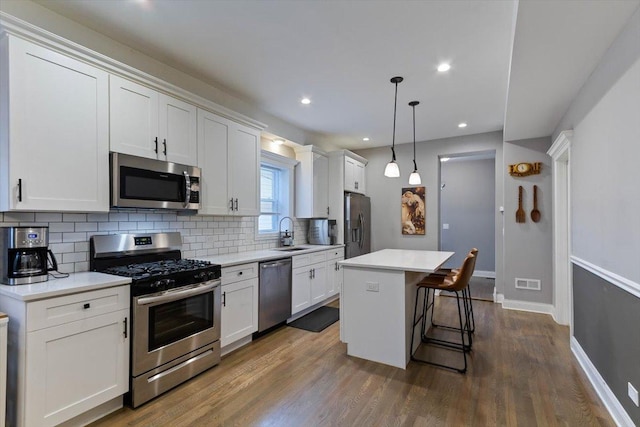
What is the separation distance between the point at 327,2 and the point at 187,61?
1521mm

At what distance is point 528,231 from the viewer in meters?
4.60

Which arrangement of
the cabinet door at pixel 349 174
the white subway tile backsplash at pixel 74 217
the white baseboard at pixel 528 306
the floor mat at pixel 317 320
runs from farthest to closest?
the cabinet door at pixel 349 174 < the white baseboard at pixel 528 306 < the floor mat at pixel 317 320 < the white subway tile backsplash at pixel 74 217

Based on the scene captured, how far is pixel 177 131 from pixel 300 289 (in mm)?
2368

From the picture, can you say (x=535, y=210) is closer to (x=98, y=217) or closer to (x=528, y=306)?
(x=528, y=306)

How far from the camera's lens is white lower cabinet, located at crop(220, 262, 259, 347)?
2.96m

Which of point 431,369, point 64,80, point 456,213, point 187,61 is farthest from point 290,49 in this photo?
point 456,213

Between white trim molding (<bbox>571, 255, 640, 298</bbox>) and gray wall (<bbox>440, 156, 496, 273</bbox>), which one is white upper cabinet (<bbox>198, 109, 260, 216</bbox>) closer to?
white trim molding (<bbox>571, 255, 640, 298</bbox>)

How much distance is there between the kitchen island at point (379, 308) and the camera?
280cm

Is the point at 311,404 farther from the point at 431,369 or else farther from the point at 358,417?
the point at 431,369

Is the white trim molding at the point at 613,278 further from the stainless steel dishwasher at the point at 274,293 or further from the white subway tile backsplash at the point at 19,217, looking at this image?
the white subway tile backsplash at the point at 19,217

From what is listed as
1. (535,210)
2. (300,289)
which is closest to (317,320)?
(300,289)

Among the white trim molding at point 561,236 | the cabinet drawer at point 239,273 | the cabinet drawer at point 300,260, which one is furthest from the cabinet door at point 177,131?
the white trim molding at point 561,236

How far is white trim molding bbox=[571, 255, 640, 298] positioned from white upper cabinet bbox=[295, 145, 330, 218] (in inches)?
131

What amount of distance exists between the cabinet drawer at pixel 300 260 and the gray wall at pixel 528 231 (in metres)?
3.01
